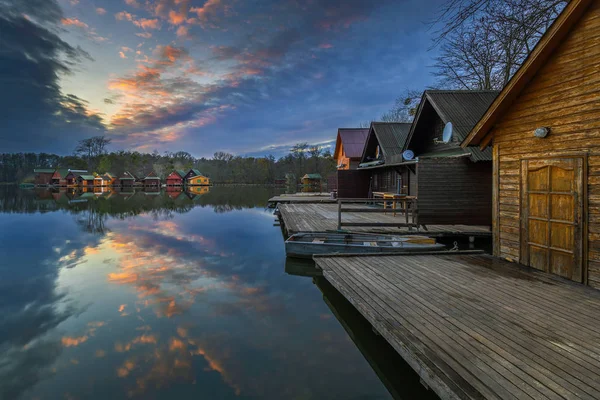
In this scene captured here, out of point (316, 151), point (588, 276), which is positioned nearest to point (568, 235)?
point (588, 276)

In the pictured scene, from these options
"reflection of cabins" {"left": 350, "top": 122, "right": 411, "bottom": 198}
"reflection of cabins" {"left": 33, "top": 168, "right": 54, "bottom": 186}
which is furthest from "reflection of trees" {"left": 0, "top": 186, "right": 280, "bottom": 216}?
"reflection of cabins" {"left": 33, "top": 168, "right": 54, "bottom": 186}

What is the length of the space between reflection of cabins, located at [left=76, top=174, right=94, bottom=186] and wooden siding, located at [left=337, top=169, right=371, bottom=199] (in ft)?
285

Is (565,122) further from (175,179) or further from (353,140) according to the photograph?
(175,179)

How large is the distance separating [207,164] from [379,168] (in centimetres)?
10646

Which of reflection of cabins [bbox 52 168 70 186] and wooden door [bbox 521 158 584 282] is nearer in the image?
wooden door [bbox 521 158 584 282]

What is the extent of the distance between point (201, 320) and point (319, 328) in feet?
7.87

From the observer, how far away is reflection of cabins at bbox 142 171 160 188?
88.7m

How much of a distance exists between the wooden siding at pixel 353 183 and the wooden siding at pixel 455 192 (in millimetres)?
13285

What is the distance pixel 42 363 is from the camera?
502 cm

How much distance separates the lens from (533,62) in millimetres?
A: 5820

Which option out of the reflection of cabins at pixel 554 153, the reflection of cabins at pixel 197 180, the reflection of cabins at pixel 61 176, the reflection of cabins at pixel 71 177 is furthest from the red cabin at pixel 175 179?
the reflection of cabins at pixel 554 153

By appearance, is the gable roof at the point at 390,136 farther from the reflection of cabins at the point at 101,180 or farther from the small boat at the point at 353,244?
the reflection of cabins at the point at 101,180

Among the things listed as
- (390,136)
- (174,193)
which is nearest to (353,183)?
(390,136)

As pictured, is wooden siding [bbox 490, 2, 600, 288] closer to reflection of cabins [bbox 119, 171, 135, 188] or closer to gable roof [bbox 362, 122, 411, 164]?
gable roof [bbox 362, 122, 411, 164]
